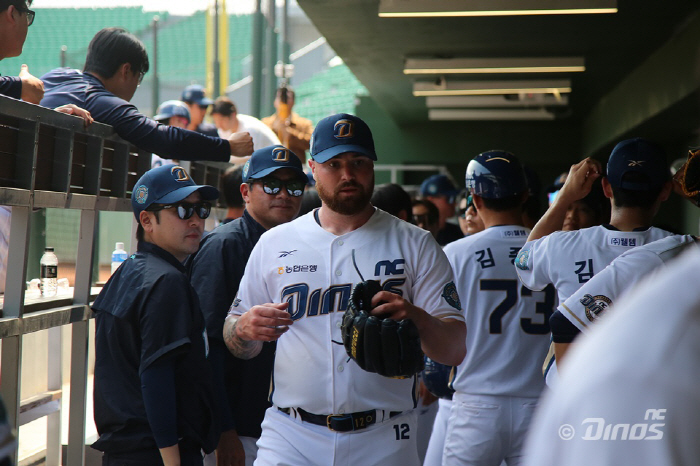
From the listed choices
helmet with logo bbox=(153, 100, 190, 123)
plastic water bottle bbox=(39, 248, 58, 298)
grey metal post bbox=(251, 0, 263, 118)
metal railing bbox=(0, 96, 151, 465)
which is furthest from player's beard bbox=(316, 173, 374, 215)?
grey metal post bbox=(251, 0, 263, 118)

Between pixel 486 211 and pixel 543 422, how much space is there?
3281 mm

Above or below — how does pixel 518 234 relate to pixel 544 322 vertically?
above

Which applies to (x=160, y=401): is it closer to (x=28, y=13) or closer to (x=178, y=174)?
(x=178, y=174)

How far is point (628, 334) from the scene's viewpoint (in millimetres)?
733

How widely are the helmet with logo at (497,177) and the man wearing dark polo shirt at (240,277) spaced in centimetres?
89

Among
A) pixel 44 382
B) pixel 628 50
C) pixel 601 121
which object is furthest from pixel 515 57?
pixel 44 382

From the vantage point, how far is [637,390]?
0.71 metres

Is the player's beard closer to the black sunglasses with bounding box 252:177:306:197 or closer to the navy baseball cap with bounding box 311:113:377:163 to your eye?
the navy baseball cap with bounding box 311:113:377:163

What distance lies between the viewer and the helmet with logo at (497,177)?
3939 millimetres

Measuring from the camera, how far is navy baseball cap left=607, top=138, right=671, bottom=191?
3117mm

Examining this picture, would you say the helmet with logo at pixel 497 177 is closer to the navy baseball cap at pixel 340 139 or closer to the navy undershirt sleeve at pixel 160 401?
the navy baseball cap at pixel 340 139

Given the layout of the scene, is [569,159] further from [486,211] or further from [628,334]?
[628,334]

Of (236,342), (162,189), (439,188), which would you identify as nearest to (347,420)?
(236,342)

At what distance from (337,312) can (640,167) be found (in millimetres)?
1328
